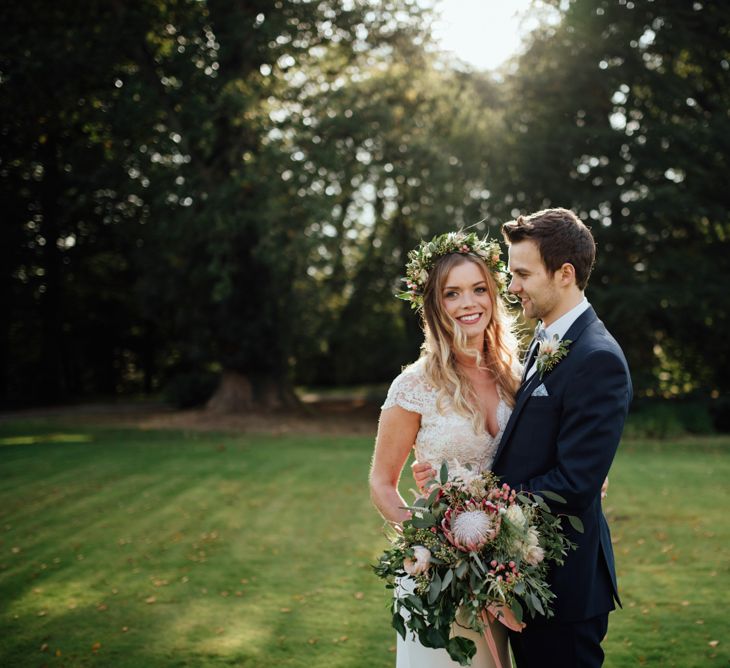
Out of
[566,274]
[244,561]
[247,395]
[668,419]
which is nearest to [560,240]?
[566,274]

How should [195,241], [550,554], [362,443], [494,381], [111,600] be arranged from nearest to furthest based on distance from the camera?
[550,554] → [494,381] → [111,600] → [362,443] → [195,241]

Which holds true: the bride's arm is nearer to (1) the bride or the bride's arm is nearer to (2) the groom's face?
(1) the bride

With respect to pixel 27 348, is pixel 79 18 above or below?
above

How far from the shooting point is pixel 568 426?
2.69 metres

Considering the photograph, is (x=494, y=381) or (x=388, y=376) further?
(x=388, y=376)

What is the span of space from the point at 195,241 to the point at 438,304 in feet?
54.2

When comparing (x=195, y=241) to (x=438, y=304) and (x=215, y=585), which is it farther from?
(x=438, y=304)

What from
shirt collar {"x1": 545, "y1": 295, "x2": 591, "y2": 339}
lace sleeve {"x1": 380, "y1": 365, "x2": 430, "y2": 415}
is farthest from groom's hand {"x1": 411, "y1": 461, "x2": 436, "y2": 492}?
shirt collar {"x1": 545, "y1": 295, "x2": 591, "y2": 339}

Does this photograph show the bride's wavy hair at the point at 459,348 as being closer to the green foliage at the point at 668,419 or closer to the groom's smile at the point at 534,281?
the groom's smile at the point at 534,281

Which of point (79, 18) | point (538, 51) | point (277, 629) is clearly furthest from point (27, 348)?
point (277, 629)

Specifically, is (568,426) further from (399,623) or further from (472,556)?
(399,623)

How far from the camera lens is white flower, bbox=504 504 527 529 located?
2547mm

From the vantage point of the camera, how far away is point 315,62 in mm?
19312

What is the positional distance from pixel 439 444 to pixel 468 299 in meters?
0.78
